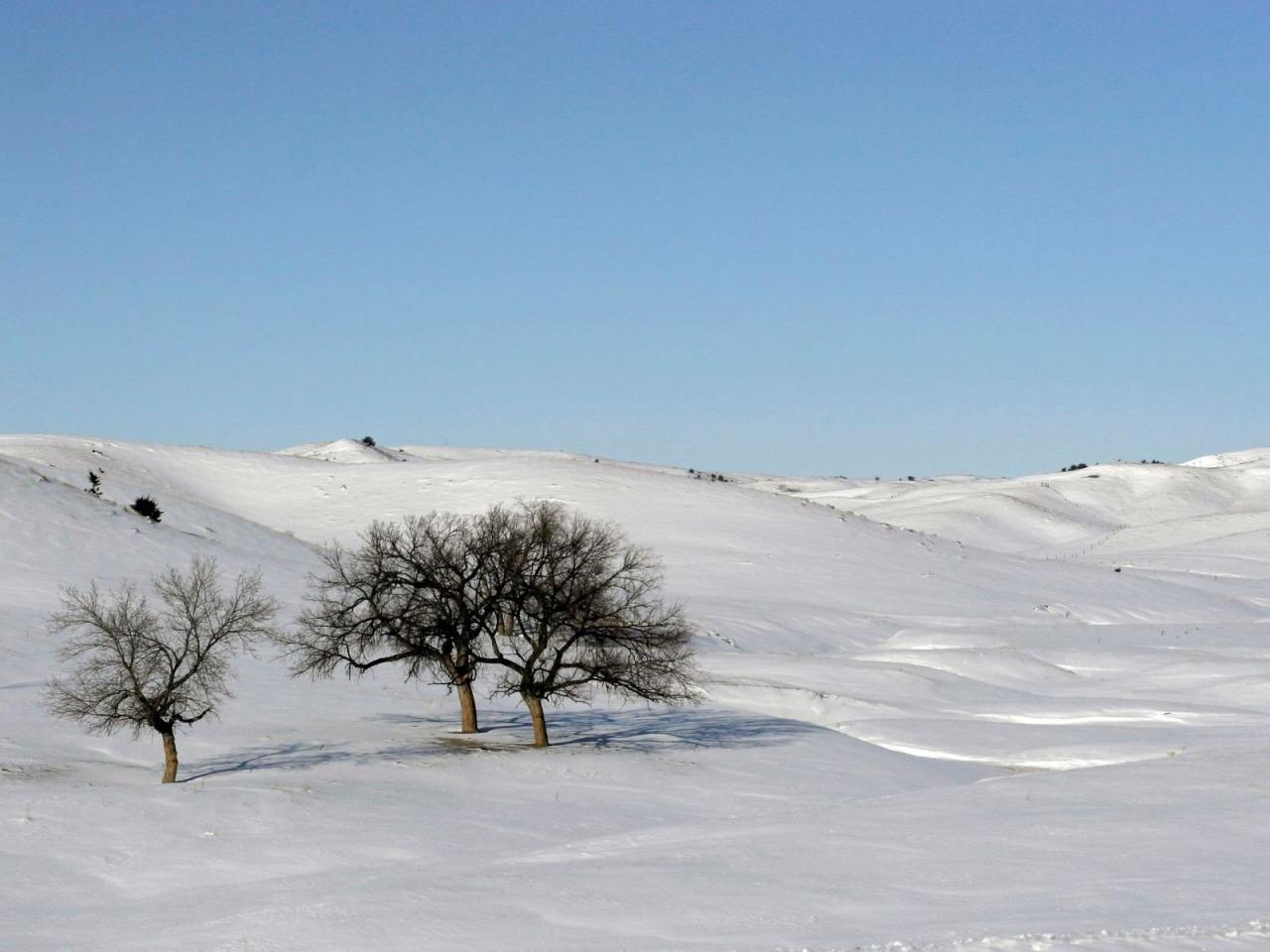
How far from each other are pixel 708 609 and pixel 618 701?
61.2 ft

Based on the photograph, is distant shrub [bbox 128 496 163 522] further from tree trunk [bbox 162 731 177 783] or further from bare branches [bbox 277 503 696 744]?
tree trunk [bbox 162 731 177 783]

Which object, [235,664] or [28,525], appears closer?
[235,664]

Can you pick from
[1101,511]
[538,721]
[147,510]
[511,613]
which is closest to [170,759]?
[511,613]

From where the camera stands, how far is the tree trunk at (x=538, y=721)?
121 ft

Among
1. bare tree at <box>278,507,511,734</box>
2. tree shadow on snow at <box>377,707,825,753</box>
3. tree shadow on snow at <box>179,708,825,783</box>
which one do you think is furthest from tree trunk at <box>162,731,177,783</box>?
tree shadow on snow at <box>377,707,825,753</box>

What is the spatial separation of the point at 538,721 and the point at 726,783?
5.87 m

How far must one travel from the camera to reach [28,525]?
6400 cm

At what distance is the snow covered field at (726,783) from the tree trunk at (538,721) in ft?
3.95

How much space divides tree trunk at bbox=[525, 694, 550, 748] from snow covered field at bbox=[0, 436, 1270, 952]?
1.20 metres

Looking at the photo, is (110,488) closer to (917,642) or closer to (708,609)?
(708,609)

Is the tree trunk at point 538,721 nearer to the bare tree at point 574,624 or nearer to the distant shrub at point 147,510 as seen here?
the bare tree at point 574,624

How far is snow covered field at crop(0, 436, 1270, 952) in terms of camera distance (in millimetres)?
17875

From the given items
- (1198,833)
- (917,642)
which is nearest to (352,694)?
(917,642)

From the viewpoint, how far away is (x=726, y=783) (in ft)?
110
